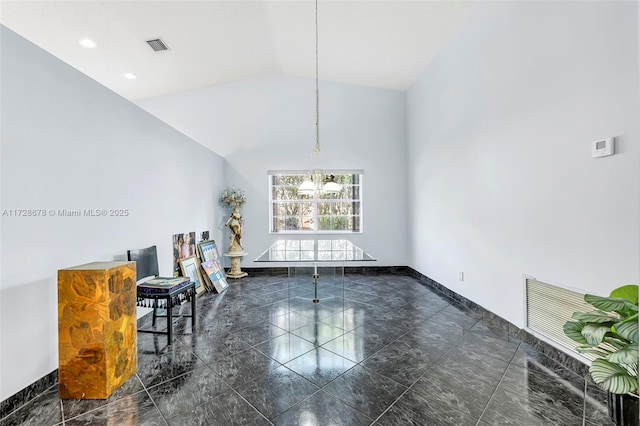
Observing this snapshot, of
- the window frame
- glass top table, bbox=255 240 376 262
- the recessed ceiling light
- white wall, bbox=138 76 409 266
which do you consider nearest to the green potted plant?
glass top table, bbox=255 240 376 262

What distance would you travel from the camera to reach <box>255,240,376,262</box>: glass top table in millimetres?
3553

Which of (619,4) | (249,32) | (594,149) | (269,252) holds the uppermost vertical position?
(249,32)

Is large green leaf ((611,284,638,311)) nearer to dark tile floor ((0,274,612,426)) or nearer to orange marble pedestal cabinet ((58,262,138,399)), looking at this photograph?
dark tile floor ((0,274,612,426))

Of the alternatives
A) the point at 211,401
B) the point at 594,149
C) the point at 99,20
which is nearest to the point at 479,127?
the point at 594,149

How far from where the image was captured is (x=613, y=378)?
137 centimetres

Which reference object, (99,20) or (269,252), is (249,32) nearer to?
(99,20)

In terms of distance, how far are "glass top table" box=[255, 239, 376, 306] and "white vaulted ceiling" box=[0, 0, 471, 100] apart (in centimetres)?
319

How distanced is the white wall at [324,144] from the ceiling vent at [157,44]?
1733 mm

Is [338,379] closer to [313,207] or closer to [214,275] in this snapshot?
[214,275]

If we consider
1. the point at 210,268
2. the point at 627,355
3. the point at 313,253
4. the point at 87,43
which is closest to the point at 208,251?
the point at 210,268

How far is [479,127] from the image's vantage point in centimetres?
327

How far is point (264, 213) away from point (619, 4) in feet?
17.1

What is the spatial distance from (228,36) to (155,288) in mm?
3649

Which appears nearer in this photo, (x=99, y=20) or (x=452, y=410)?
(x=452, y=410)
